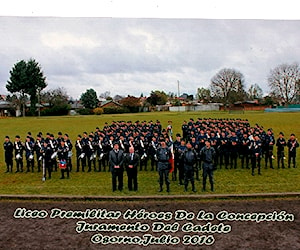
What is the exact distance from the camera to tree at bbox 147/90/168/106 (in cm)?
7906

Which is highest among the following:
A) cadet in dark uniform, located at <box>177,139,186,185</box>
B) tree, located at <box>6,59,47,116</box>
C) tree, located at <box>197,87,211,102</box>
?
tree, located at <box>197,87,211,102</box>

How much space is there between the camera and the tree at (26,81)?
1680 centimetres

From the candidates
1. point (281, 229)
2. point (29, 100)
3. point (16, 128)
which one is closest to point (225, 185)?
point (281, 229)

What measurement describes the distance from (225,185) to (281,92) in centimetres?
3610

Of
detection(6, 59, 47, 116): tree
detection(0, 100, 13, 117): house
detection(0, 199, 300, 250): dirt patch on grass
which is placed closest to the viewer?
detection(0, 199, 300, 250): dirt patch on grass

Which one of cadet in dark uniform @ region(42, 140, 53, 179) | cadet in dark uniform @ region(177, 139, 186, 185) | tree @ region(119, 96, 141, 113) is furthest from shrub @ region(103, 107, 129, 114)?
cadet in dark uniform @ region(177, 139, 186, 185)

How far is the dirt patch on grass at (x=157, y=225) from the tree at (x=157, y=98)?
70100mm

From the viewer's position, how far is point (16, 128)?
32.3 meters

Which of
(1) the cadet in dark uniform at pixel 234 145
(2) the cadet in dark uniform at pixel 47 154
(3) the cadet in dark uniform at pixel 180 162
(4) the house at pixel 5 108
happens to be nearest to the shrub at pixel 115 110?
(4) the house at pixel 5 108

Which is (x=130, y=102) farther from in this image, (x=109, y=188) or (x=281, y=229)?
(x=281, y=229)

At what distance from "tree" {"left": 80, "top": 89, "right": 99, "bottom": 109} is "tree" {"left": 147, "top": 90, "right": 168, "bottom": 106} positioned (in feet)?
92.3

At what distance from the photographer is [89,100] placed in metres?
50.4

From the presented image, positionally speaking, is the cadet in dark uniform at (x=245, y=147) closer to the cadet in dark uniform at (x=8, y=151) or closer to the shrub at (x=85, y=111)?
the cadet in dark uniform at (x=8, y=151)

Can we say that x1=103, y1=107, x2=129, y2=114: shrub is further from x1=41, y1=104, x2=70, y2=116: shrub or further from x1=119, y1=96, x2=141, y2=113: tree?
x1=41, y1=104, x2=70, y2=116: shrub
